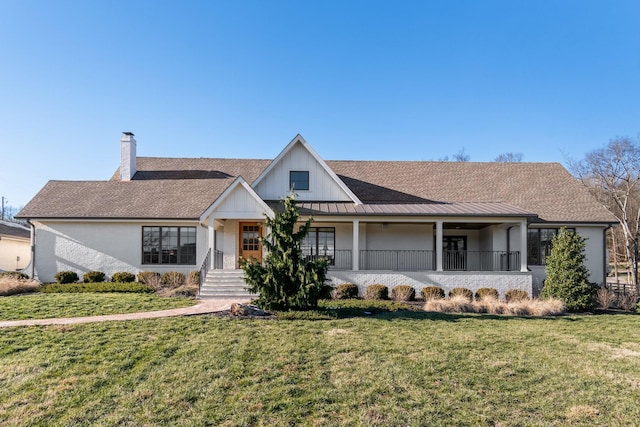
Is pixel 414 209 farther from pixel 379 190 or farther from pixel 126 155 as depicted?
pixel 126 155

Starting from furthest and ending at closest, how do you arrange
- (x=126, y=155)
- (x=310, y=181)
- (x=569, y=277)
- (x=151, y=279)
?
(x=126, y=155) → (x=310, y=181) → (x=151, y=279) → (x=569, y=277)

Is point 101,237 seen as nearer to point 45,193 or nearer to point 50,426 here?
point 45,193

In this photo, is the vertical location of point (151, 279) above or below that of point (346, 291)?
above

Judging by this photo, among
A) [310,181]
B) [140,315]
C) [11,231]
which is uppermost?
[310,181]

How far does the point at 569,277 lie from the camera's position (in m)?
13.7

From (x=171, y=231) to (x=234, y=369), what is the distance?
13.6m

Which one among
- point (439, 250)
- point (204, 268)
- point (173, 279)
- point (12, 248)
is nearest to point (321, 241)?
point (439, 250)

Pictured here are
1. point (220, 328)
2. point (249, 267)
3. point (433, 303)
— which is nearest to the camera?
point (220, 328)

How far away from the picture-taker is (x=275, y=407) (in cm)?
514

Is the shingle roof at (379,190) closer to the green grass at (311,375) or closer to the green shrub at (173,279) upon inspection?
the green shrub at (173,279)

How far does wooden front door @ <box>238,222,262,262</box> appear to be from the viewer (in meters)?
18.2

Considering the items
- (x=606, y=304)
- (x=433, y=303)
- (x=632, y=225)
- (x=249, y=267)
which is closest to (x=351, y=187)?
(x=433, y=303)

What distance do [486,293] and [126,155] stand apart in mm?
19853

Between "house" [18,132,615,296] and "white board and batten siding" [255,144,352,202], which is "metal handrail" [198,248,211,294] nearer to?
"house" [18,132,615,296]
